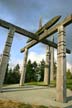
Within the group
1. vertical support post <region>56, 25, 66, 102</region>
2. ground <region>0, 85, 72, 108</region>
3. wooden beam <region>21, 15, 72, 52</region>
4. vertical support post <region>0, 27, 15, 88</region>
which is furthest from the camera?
wooden beam <region>21, 15, 72, 52</region>

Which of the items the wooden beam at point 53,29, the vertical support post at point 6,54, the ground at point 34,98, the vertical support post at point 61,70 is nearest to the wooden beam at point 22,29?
the vertical support post at point 6,54

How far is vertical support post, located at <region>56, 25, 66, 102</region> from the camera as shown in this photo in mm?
7520

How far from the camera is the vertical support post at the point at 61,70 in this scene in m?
7.52

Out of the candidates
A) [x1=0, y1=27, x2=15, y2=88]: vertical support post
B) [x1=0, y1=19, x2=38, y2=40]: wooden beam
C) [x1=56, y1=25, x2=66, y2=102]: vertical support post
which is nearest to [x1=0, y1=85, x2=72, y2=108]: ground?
[x1=56, y1=25, x2=66, y2=102]: vertical support post

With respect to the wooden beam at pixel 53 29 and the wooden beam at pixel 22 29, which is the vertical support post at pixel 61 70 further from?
the wooden beam at pixel 22 29

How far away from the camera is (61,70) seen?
26.4 feet

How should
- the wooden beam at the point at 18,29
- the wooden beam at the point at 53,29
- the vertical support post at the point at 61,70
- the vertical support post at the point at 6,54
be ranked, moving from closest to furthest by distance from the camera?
the vertical support post at the point at 61,70, the vertical support post at the point at 6,54, the wooden beam at the point at 53,29, the wooden beam at the point at 18,29

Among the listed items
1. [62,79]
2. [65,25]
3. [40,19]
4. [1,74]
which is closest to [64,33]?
[65,25]

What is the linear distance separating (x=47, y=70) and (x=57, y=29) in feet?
21.9

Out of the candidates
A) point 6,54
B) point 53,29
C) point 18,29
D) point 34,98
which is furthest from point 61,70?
point 18,29

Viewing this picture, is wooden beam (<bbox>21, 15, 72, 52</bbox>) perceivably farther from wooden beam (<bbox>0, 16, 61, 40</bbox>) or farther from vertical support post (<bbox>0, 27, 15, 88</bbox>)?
vertical support post (<bbox>0, 27, 15, 88</bbox>)

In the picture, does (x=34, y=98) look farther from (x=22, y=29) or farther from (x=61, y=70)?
(x=22, y=29)

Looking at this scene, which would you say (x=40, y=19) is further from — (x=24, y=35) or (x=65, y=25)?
(x=65, y=25)

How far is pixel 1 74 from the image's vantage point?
8602 mm
